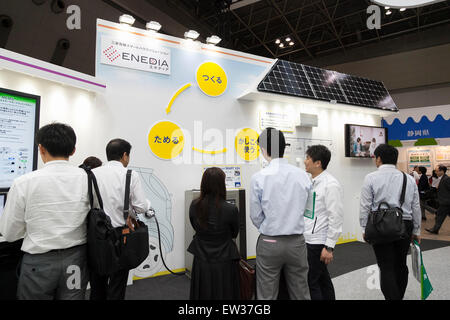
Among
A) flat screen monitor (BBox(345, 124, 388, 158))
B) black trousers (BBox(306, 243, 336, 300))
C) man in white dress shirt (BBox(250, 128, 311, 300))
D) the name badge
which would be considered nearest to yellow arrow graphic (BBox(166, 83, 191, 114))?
man in white dress shirt (BBox(250, 128, 311, 300))

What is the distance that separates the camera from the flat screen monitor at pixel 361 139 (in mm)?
5832

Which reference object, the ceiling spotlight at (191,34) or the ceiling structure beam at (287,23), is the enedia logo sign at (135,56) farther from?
the ceiling structure beam at (287,23)

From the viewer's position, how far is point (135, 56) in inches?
157

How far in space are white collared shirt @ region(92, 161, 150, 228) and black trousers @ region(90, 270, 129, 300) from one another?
374mm

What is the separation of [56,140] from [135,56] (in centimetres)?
276

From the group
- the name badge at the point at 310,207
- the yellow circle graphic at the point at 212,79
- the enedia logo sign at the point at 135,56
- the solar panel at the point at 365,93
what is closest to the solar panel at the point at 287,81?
the yellow circle graphic at the point at 212,79

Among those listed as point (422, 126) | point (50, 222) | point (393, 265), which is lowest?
point (393, 265)

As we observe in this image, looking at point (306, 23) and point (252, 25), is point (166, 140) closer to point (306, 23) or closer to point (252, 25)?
point (252, 25)

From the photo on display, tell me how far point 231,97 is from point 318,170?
2.61 metres

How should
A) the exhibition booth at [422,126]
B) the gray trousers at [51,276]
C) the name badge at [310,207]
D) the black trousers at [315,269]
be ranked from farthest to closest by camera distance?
the exhibition booth at [422,126] → the black trousers at [315,269] → the name badge at [310,207] → the gray trousers at [51,276]

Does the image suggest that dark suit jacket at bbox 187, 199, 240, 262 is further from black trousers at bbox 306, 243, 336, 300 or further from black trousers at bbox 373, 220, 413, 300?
black trousers at bbox 373, 220, 413, 300

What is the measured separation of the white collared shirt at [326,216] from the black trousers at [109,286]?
1.54m

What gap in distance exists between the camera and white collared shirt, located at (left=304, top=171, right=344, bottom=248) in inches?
91.2

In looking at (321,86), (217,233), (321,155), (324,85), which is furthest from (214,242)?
(324,85)
